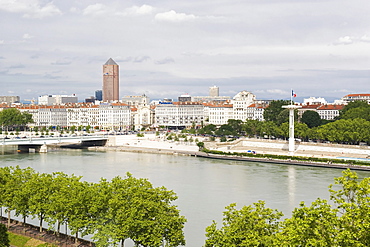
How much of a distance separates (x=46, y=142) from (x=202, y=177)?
23105 millimetres

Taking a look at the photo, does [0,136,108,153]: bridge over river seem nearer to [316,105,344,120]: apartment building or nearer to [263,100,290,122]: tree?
[263,100,290,122]: tree

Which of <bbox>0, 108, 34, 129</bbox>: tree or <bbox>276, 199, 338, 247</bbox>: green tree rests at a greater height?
<bbox>0, 108, 34, 129</bbox>: tree

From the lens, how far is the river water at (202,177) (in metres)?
22.3

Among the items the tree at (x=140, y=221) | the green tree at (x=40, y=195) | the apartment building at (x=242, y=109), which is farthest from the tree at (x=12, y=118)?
the tree at (x=140, y=221)

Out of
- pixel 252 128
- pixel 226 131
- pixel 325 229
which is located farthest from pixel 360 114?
pixel 325 229

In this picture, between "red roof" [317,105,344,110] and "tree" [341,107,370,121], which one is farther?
"red roof" [317,105,344,110]

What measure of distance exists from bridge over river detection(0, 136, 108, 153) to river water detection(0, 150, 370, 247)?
72.6 inches

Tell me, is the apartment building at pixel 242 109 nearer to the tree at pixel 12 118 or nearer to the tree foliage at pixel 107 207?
the tree at pixel 12 118

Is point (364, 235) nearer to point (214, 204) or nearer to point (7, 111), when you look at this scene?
point (214, 204)

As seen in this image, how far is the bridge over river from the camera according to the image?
154ft

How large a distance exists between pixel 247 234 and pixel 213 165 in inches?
1054

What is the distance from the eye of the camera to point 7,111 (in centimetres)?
7262

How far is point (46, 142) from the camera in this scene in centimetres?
4928

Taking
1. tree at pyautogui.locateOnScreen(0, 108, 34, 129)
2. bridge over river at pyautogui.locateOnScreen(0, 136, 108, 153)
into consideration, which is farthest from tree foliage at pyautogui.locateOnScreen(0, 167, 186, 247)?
tree at pyautogui.locateOnScreen(0, 108, 34, 129)
